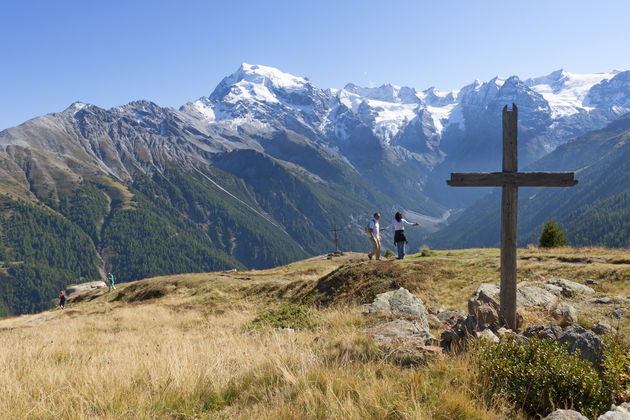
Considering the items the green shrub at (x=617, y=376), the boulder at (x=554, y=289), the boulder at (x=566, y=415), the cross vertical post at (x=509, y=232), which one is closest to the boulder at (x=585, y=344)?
the green shrub at (x=617, y=376)

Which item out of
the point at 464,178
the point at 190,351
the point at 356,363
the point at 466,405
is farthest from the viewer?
the point at 464,178

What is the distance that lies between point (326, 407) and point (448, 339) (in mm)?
3746

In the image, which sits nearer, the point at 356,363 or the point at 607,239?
the point at 356,363

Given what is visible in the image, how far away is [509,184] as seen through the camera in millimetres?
8898

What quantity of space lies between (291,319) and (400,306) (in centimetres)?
382

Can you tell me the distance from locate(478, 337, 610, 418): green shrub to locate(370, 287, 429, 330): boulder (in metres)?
5.36

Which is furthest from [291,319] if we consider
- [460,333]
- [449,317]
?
[460,333]

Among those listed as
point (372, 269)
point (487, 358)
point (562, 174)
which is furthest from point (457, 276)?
point (487, 358)

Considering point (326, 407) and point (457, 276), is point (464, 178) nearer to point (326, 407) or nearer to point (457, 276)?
point (326, 407)

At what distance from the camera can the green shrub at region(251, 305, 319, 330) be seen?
10959mm

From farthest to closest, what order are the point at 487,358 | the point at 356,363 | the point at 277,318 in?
the point at 277,318, the point at 356,363, the point at 487,358

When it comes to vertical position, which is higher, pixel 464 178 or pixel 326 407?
pixel 464 178

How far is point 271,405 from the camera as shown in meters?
4.83

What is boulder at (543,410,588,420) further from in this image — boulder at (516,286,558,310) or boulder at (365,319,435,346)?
boulder at (516,286,558,310)
